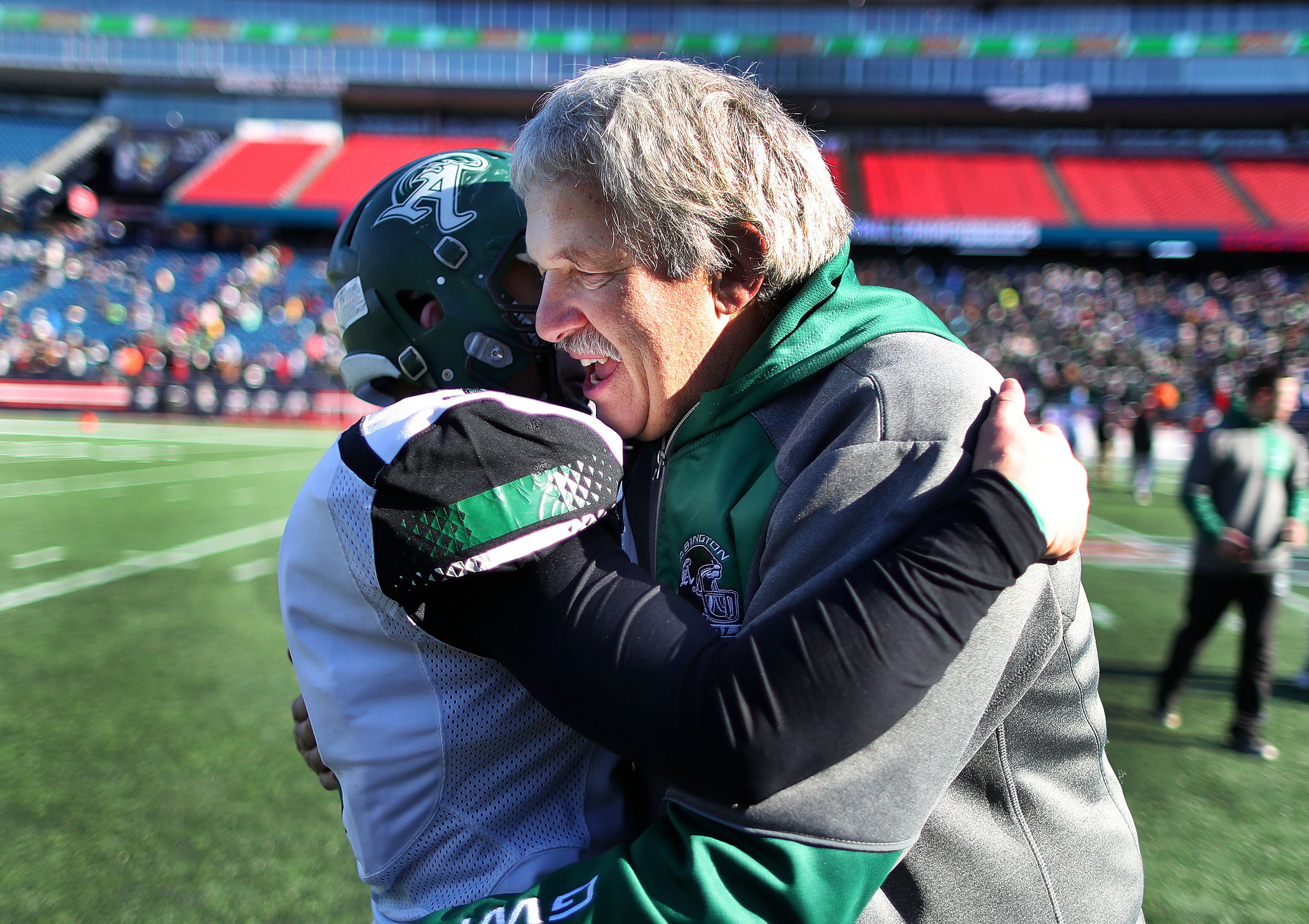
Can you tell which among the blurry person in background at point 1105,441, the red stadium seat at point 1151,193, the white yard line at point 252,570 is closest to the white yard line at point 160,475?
the white yard line at point 252,570

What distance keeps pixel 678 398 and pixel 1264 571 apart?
465cm

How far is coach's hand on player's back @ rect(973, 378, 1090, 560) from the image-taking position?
1.00 meters

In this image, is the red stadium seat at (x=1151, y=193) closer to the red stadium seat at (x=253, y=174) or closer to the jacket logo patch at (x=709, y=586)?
→ the red stadium seat at (x=253, y=174)

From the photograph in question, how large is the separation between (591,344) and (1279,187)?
40600 mm

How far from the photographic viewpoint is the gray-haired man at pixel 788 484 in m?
Answer: 0.97

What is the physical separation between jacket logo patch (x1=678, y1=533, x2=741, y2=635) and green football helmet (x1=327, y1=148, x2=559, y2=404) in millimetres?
730

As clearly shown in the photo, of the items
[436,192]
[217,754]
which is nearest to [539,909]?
[436,192]

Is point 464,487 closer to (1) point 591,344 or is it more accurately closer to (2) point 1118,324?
(1) point 591,344

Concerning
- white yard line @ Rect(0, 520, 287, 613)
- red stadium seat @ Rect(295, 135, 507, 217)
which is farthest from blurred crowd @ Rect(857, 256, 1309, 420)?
red stadium seat @ Rect(295, 135, 507, 217)

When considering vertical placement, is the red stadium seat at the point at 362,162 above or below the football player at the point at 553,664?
above

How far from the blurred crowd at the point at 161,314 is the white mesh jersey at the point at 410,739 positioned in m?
22.9

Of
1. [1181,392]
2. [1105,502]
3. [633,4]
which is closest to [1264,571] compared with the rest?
[1105,502]

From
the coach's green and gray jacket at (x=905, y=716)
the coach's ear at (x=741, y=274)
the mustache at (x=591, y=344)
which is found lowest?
the coach's green and gray jacket at (x=905, y=716)

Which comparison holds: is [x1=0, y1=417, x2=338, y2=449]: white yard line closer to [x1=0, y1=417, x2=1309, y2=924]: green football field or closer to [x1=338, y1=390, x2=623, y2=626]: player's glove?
[x1=0, y1=417, x2=1309, y2=924]: green football field
